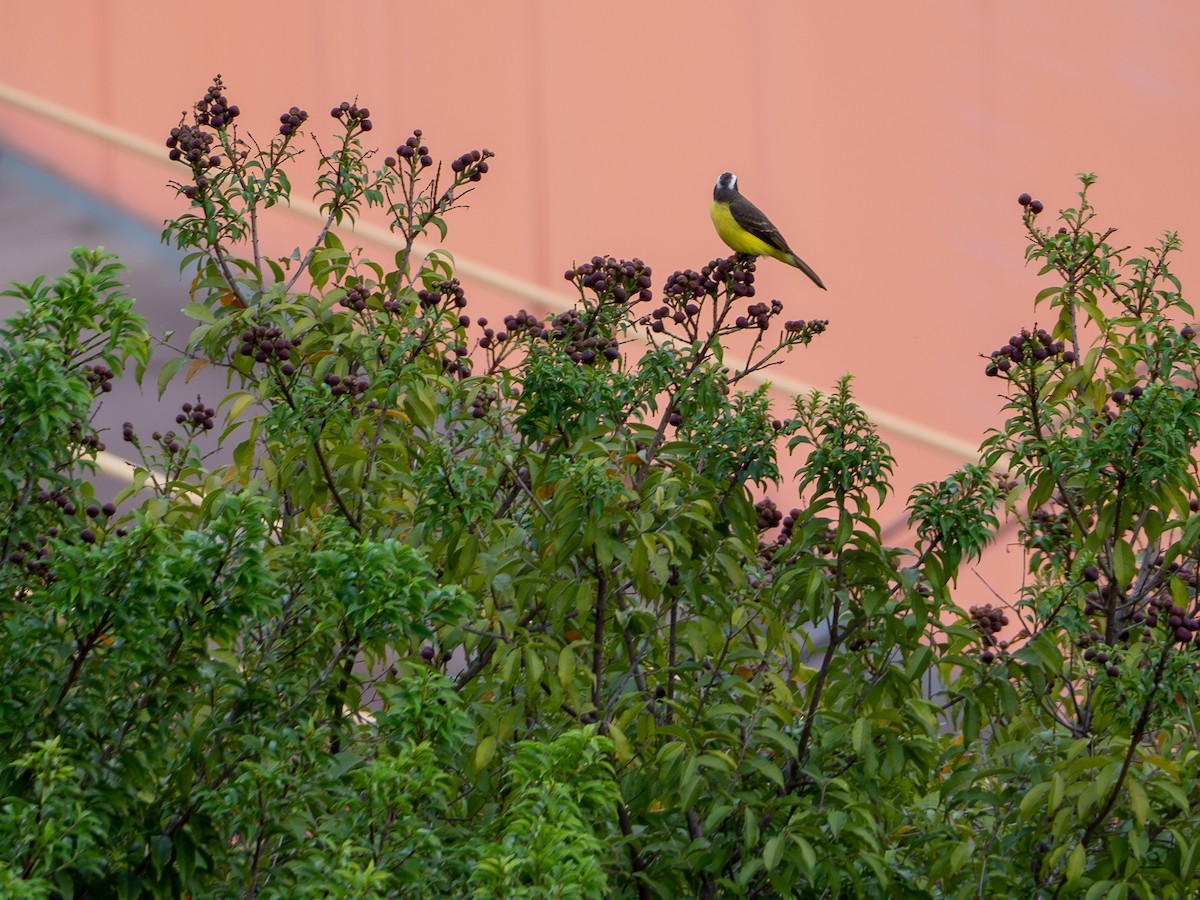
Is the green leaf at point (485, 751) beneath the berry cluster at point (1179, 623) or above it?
beneath

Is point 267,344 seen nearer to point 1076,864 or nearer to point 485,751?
point 485,751

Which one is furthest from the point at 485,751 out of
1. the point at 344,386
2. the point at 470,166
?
the point at 470,166

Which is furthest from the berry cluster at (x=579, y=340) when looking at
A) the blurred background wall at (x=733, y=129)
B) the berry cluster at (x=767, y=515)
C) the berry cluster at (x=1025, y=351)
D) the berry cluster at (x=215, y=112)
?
the blurred background wall at (x=733, y=129)

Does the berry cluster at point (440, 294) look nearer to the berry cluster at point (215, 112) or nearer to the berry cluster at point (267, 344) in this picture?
the berry cluster at point (267, 344)

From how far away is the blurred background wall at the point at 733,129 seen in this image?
7.08 metres

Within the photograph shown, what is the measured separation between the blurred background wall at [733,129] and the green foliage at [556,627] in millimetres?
3607

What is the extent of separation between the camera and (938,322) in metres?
7.11

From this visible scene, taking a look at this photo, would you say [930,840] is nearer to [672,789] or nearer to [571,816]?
[672,789]

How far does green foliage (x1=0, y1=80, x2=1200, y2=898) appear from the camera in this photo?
7.13 ft

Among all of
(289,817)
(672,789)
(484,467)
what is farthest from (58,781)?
(484,467)

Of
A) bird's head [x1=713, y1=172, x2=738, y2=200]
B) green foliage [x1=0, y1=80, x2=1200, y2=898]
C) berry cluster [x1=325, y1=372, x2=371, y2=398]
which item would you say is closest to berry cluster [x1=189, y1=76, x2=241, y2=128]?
green foliage [x1=0, y1=80, x2=1200, y2=898]

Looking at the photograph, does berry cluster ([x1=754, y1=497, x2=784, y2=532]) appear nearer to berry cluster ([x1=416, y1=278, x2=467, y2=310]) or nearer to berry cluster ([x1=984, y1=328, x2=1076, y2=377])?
berry cluster ([x1=984, y1=328, x2=1076, y2=377])

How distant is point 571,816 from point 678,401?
1236 millimetres

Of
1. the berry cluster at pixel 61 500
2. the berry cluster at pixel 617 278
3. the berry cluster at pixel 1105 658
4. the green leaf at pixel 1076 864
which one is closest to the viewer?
the green leaf at pixel 1076 864
